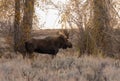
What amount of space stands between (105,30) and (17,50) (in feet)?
15.4

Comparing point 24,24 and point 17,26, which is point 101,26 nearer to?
point 24,24

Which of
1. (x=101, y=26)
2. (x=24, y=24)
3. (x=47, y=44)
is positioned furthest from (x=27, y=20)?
(x=101, y=26)

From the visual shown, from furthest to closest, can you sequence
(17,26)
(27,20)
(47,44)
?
(17,26)
(27,20)
(47,44)

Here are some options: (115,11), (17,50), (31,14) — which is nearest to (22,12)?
(31,14)

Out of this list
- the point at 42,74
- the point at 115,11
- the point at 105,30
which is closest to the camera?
the point at 42,74

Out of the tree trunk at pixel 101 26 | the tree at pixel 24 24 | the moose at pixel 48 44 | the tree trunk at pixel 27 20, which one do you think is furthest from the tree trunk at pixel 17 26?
the tree trunk at pixel 101 26

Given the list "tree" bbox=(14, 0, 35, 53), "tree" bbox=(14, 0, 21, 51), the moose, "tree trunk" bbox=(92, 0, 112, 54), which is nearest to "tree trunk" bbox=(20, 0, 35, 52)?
"tree" bbox=(14, 0, 35, 53)

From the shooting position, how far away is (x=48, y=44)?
1745 centimetres

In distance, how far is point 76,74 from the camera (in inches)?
428

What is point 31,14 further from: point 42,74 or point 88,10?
point 42,74

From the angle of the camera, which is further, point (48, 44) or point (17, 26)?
point (17, 26)

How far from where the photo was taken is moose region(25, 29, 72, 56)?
→ 16828mm

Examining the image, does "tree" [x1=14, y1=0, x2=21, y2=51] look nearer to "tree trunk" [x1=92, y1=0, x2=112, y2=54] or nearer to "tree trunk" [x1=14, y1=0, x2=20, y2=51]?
"tree trunk" [x1=14, y1=0, x2=20, y2=51]

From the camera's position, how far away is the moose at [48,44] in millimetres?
16828
